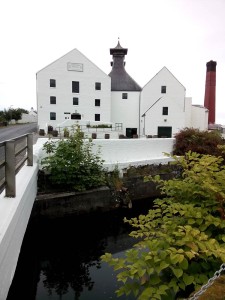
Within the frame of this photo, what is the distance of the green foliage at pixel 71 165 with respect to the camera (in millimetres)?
8406

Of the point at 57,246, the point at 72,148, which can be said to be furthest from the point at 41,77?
the point at 57,246

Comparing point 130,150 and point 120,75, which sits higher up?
point 120,75

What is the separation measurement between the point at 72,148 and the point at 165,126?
90.5ft

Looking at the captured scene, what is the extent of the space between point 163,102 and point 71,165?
28.0 m

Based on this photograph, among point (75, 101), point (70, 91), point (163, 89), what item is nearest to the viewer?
point (70, 91)

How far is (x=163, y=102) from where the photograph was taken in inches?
1347

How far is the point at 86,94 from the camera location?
3356 cm

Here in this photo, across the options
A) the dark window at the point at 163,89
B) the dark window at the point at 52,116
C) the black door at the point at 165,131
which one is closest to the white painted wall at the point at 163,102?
the dark window at the point at 163,89

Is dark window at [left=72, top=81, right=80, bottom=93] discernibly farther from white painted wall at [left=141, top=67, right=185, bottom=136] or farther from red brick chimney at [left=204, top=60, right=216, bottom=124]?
red brick chimney at [left=204, top=60, right=216, bottom=124]

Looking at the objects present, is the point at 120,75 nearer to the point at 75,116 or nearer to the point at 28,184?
the point at 75,116

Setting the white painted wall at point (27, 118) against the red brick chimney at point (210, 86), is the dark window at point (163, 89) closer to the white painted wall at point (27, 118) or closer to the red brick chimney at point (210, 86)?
the red brick chimney at point (210, 86)

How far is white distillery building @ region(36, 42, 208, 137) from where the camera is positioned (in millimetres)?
32188

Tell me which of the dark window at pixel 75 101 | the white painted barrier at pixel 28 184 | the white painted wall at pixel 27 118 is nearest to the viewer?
the white painted barrier at pixel 28 184

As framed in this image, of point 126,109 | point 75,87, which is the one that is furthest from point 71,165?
point 126,109
